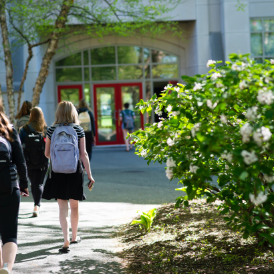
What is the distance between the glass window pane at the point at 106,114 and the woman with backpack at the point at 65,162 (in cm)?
1447

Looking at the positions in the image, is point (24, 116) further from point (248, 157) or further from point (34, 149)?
point (248, 157)

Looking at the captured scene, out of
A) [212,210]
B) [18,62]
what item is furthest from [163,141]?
[18,62]

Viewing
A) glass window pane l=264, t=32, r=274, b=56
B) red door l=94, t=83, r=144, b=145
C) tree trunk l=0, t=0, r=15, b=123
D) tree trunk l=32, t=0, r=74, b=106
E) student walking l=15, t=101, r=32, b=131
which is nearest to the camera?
student walking l=15, t=101, r=32, b=131

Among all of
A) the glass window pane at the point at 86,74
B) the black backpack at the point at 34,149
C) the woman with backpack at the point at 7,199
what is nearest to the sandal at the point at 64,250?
the woman with backpack at the point at 7,199

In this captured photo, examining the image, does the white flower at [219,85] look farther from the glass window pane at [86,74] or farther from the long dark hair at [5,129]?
the glass window pane at [86,74]

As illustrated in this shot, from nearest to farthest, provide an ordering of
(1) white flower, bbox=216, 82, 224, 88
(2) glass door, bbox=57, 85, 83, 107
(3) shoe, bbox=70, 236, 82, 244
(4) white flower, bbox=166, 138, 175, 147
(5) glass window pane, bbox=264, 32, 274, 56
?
(1) white flower, bbox=216, 82, 224, 88, (4) white flower, bbox=166, 138, 175, 147, (3) shoe, bbox=70, 236, 82, 244, (5) glass window pane, bbox=264, 32, 274, 56, (2) glass door, bbox=57, 85, 83, 107

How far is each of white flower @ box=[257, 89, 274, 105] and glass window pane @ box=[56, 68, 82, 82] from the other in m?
17.1

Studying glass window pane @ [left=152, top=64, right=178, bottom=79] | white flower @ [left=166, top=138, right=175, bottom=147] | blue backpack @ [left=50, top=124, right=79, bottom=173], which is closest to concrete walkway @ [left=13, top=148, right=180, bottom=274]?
blue backpack @ [left=50, top=124, right=79, bottom=173]

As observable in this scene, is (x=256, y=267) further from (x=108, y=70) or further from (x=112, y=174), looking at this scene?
(x=108, y=70)

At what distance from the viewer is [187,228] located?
5.48 m

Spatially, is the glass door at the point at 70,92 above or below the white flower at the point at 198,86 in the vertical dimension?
above

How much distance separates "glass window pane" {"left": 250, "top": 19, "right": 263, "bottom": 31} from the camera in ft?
60.0

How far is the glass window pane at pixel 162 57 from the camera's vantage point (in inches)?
767

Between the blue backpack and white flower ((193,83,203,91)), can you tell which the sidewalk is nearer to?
the blue backpack
